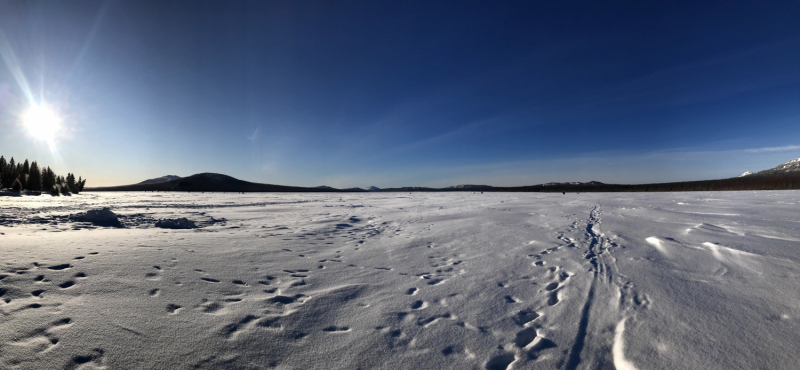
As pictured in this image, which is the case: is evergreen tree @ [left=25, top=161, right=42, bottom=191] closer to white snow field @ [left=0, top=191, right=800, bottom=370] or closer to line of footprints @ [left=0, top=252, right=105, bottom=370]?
white snow field @ [left=0, top=191, right=800, bottom=370]

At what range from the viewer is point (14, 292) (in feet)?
9.40

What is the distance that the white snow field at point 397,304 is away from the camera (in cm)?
220

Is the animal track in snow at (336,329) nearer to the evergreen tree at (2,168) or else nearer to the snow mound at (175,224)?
the snow mound at (175,224)

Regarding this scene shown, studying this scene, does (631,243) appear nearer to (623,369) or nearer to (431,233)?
(431,233)

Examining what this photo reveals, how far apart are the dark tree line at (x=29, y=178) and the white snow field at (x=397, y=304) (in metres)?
34.5

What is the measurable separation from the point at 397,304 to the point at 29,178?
45067 mm

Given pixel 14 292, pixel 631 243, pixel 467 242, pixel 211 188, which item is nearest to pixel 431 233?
pixel 467 242

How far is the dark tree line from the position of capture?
25641mm

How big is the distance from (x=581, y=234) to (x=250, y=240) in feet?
25.7

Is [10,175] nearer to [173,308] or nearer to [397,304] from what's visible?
[173,308]

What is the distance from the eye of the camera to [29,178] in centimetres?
2814

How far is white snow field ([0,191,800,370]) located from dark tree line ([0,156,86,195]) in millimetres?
34454

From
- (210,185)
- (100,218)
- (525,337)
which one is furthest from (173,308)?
(210,185)

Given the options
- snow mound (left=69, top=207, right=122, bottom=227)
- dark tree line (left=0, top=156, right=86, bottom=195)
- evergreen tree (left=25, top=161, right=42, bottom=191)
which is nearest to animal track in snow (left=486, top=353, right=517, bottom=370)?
snow mound (left=69, top=207, right=122, bottom=227)
